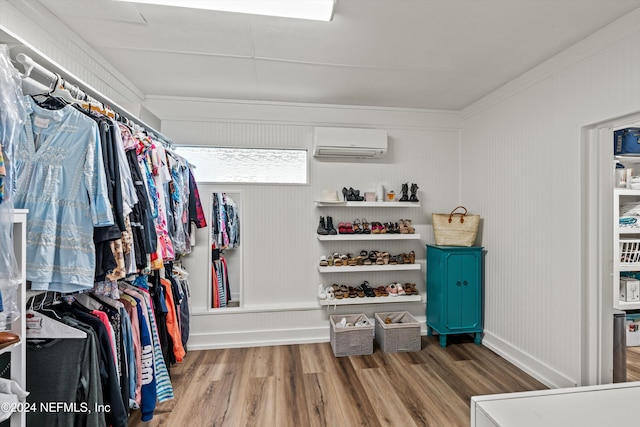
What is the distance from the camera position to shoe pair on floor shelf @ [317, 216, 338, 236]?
3.11 metres

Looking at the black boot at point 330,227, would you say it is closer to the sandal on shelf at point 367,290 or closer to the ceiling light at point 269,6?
the sandal on shelf at point 367,290

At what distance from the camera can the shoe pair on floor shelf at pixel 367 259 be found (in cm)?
310

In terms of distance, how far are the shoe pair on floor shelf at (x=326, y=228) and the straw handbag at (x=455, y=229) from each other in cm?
111

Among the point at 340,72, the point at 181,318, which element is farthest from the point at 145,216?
the point at 340,72

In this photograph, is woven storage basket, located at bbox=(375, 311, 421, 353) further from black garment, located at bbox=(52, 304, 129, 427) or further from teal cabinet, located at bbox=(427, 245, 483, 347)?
black garment, located at bbox=(52, 304, 129, 427)

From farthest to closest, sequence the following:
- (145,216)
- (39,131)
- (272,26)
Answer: (272,26)
(145,216)
(39,131)

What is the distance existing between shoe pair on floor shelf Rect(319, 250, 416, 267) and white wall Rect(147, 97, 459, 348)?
5.0 inches

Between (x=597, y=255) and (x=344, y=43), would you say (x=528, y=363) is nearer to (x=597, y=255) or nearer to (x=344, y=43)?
(x=597, y=255)

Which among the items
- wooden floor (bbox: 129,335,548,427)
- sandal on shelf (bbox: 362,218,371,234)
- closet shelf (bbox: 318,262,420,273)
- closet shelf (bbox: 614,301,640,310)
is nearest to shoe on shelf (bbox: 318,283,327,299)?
closet shelf (bbox: 318,262,420,273)

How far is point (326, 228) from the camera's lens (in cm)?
315

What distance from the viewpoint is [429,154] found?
3.48 meters

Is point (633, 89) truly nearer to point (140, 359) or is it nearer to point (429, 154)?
point (429, 154)

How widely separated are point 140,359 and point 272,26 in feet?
7.45

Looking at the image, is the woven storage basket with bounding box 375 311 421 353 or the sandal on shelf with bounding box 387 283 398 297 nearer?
the woven storage basket with bounding box 375 311 421 353
